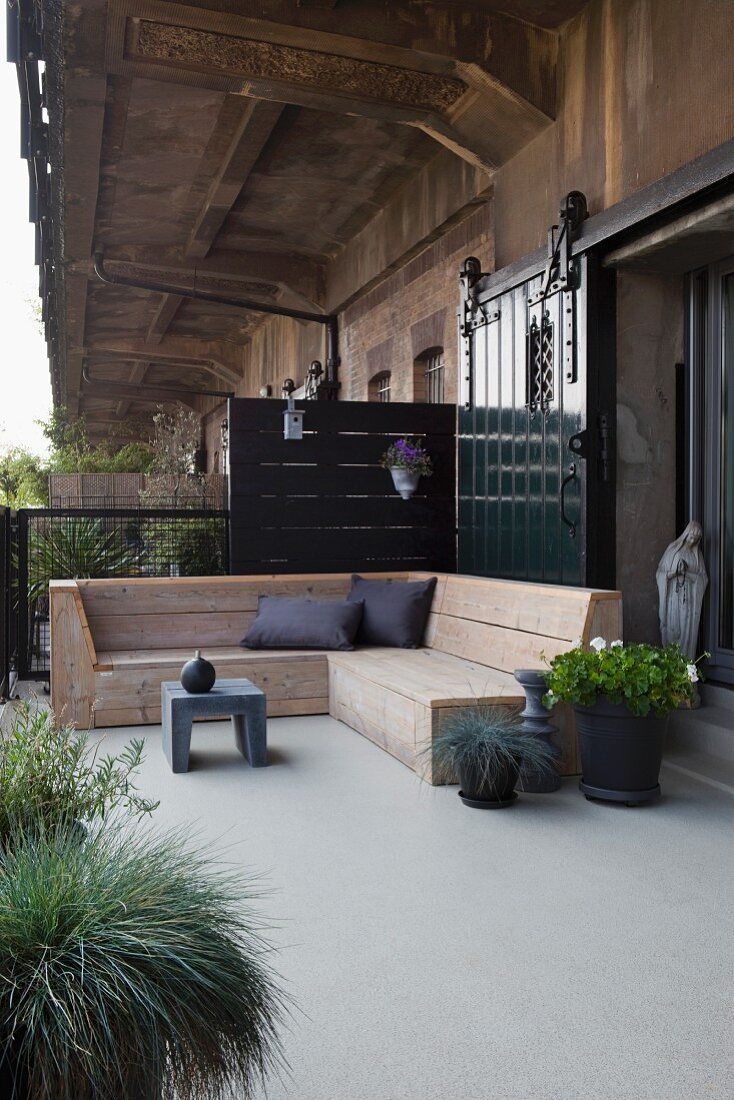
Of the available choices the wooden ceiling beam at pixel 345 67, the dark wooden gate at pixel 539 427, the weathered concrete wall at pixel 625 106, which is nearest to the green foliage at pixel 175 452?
the dark wooden gate at pixel 539 427

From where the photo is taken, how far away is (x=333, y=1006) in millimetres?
2426

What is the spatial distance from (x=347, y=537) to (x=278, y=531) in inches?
20.9

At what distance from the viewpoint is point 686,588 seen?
17.7ft

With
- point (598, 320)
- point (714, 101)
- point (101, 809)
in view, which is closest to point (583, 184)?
point (598, 320)

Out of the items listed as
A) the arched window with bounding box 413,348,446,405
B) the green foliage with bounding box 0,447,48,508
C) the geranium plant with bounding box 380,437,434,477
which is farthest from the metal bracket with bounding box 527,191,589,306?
the green foliage with bounding box 0,447,48,508

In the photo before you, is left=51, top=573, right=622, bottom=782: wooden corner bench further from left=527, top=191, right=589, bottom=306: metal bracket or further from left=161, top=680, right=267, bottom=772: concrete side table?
left=527, top=191, right=589, bottom=306: metal bracket

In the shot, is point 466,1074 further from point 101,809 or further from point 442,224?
point 442,224

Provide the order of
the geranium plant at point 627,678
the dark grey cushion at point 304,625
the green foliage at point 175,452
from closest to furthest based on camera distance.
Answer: the geranium plant at point 627,678, the dark grey cushion at point 304,625, the green foliage at point 175,452

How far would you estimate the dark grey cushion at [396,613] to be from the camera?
6598mm

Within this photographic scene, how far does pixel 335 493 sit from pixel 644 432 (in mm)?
2628

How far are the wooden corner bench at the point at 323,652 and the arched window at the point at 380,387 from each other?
372 centimetres

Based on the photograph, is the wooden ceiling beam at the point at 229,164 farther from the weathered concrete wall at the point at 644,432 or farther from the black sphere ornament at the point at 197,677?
the black sphere ornament at the point at 197,677

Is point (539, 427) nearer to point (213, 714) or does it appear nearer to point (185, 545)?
point (213, 714)

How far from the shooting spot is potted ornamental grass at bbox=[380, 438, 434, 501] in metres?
7.52
